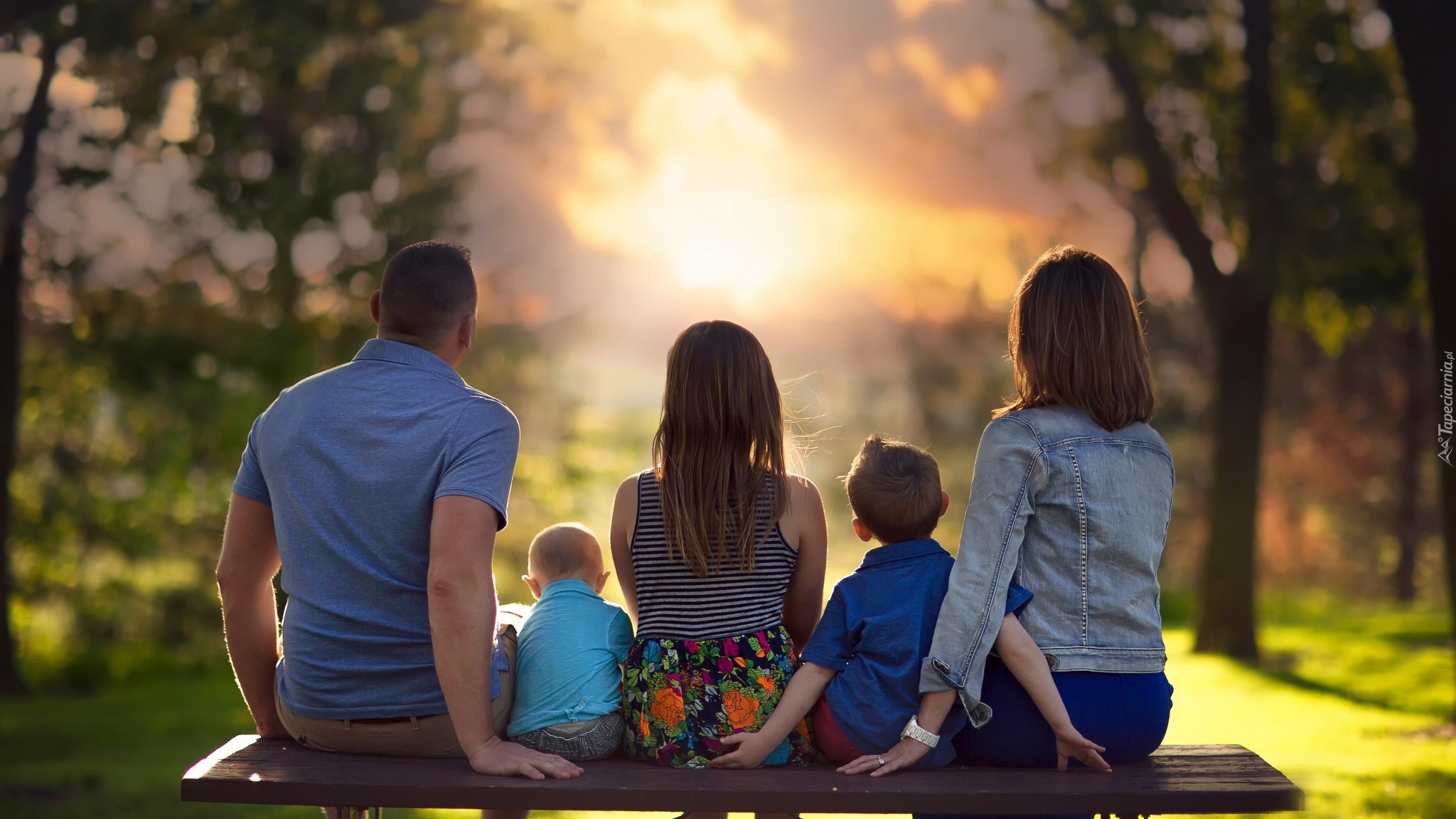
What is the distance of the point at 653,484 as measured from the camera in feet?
8.87

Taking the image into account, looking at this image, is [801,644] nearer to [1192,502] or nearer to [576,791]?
[576,791]

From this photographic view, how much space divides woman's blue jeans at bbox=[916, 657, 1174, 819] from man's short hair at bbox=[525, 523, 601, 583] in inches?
37.5

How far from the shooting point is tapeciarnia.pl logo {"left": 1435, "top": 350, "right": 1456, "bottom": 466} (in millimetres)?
5762

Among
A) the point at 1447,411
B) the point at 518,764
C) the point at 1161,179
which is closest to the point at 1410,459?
the point at 1161,179

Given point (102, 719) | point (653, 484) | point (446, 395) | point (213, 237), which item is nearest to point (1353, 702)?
point (653, 484)

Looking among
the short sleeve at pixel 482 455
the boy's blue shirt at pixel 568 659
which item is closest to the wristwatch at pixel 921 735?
the boy's blue shirt at pixel 568 659

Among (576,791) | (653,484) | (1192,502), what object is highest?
(653,484)

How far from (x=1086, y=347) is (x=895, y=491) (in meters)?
0.51

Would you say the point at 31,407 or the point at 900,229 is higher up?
the point at 900,229

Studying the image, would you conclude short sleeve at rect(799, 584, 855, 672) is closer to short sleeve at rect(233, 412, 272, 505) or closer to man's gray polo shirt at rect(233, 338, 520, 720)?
man's gray polo shirt at rect(233, 338, 520, 720)

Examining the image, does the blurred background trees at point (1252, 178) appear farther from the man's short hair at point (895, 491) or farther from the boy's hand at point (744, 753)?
the boy's hand at point (744, 753)

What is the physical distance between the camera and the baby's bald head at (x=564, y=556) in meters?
2.75

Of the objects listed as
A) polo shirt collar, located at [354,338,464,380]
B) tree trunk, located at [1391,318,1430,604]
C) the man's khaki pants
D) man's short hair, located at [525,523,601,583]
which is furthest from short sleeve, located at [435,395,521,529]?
tree trunk, located at [1391,318,1430,604]

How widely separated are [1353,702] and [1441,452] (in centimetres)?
220
